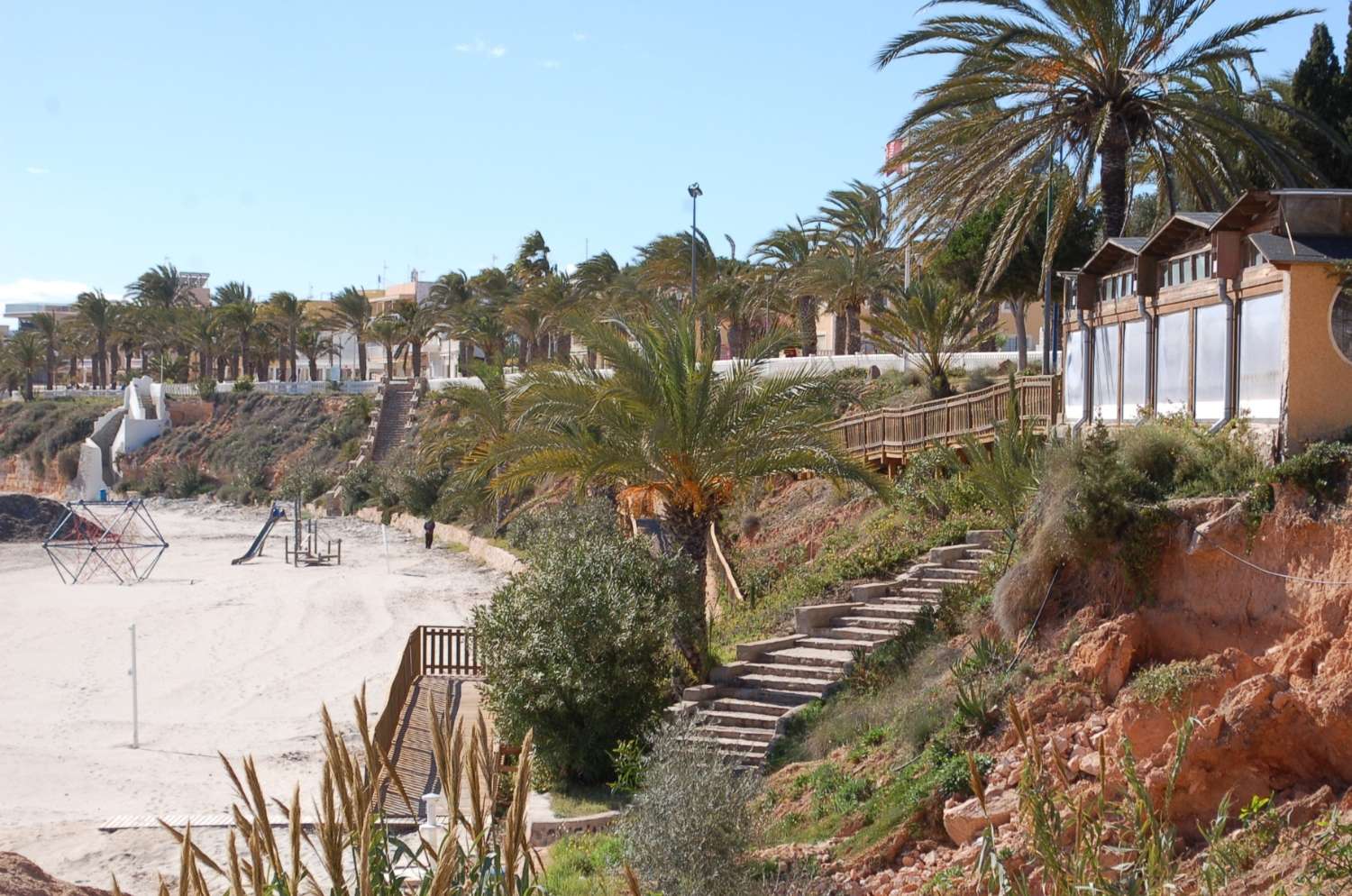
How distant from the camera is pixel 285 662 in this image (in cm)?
2558

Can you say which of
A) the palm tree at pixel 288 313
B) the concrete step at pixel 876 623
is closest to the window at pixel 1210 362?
the concrete step at pixel 876 623

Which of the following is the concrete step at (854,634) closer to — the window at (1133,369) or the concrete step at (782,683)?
the concrete step at (782,683)

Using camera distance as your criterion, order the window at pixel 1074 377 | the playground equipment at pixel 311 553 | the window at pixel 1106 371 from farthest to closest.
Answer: the playground equipment at pixel 311 553 < the window at pixel 1074 377 < the window at pixel 1106 371

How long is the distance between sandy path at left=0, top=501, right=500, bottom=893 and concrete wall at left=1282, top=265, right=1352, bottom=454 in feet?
42.5

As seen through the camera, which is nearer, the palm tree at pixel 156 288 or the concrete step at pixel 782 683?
the concrete step at pixel 782 683

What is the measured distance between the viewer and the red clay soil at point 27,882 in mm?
8117

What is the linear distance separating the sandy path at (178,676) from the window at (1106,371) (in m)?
12.3

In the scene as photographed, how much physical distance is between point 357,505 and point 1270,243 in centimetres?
4647

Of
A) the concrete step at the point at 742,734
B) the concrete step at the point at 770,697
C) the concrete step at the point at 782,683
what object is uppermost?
the concrete step at the point at 782,683

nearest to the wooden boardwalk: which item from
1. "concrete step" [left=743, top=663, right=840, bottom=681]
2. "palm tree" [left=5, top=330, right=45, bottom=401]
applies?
"concrete step" [left=743, top=663, right=840, bottom=681]

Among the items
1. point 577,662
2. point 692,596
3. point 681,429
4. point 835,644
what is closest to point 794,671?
point 835,644

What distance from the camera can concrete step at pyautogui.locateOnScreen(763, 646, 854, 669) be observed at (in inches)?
649

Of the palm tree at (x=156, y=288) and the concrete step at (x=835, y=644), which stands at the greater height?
the palm tree at (x=156, y=288)

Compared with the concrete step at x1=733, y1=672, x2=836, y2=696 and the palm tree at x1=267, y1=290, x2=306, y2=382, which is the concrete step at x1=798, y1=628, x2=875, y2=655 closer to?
the concrete step at x1=733, y1=672, x2=836, y2=696
